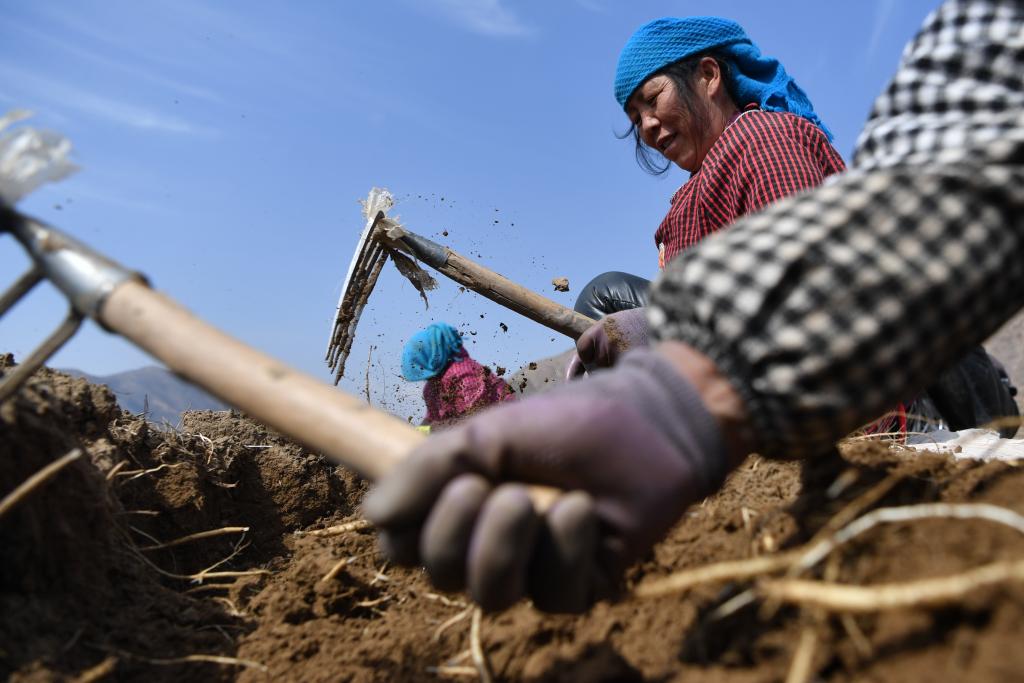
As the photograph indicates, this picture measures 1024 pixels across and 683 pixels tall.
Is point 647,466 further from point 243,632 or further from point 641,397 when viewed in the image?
point 243,632

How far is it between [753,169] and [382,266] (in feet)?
8.28

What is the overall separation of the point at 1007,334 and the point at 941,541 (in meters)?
16.8

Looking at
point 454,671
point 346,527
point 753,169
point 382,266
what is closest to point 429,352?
point 382,266

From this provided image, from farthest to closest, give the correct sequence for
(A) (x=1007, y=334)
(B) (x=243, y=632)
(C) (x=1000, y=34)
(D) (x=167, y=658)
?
(A) (x=1007, y=334)
(B) (x=243, y=632)
(D) (x=167, y=658)
(C) (x=1000, y=34)

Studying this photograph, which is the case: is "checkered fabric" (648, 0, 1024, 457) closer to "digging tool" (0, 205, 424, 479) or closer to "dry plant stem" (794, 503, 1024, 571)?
"dry plant stem" (794, 503, 1024, 571)

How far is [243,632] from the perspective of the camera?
156 centimetres

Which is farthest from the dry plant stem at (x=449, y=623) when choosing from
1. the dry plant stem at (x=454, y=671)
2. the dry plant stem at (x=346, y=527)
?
the dry plant stem at (x=346, y=527)

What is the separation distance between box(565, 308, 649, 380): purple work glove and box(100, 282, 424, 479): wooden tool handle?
6.87 ft

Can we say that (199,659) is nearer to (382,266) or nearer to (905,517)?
(905,517)

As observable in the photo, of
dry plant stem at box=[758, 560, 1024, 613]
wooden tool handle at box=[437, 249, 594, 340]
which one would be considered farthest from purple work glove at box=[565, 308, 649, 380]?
dry plant stem at box=[758, 560, 1024, 613]

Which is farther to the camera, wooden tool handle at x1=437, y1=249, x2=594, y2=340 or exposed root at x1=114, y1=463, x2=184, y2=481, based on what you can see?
wooden tool handle at x1=437, y1=249, x2=594, y2=340

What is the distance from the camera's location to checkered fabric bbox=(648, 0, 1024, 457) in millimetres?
917

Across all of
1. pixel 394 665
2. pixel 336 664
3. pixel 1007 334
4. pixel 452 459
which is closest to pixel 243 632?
pixel 336 664

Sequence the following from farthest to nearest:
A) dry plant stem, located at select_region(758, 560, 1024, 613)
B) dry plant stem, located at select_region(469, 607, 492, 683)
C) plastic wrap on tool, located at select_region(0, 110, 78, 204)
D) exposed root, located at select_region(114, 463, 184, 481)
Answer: exposed root, located at select_region(114, 463, 184, 481) → plastic wrap on tool, located at select_region(0, 110, 78, 204) → dry plant stem, located at select_region(469, 607, 492, 683) → dry plant stem, located at select_region(758, 560, 1024, 613)
